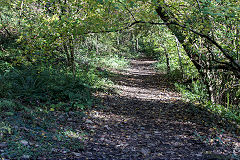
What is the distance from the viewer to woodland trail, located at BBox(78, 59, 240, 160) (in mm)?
3490

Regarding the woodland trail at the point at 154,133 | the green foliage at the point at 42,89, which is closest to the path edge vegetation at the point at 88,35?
the green foliage at the point at 42,89

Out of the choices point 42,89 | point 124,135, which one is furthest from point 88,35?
point 124,135

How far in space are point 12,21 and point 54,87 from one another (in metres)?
5.24

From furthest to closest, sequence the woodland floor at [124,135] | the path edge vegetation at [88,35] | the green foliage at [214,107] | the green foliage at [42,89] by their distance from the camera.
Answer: the green foliage at [42,89] < the green foliage at [214,107] < the path edge vegetation at [88,35] < the woodland floor at [124,135]

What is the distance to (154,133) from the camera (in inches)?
181

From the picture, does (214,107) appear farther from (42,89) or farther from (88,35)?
(42,89)

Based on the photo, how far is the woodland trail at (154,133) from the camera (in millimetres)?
3490

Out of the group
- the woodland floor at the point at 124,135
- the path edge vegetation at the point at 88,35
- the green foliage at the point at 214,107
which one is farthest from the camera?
the green foliage at the point at 214,107

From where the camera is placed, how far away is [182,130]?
15.3 ft

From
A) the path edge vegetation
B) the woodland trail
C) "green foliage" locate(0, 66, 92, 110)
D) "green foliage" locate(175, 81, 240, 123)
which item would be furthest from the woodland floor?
"green foliage" locate(0, 66, 92, 110)

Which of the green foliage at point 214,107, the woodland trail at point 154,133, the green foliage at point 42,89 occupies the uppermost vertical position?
the green foliage at point 42,89

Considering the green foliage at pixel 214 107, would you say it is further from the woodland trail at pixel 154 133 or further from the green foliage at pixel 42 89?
the green foliage at pixel 42 89

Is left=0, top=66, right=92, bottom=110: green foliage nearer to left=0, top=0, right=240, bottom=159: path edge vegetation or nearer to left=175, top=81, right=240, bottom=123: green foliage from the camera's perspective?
left=0, top=0, right=240, bottom=159: path edge vegetation

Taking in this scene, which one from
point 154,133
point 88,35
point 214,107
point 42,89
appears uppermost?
point 88,35
